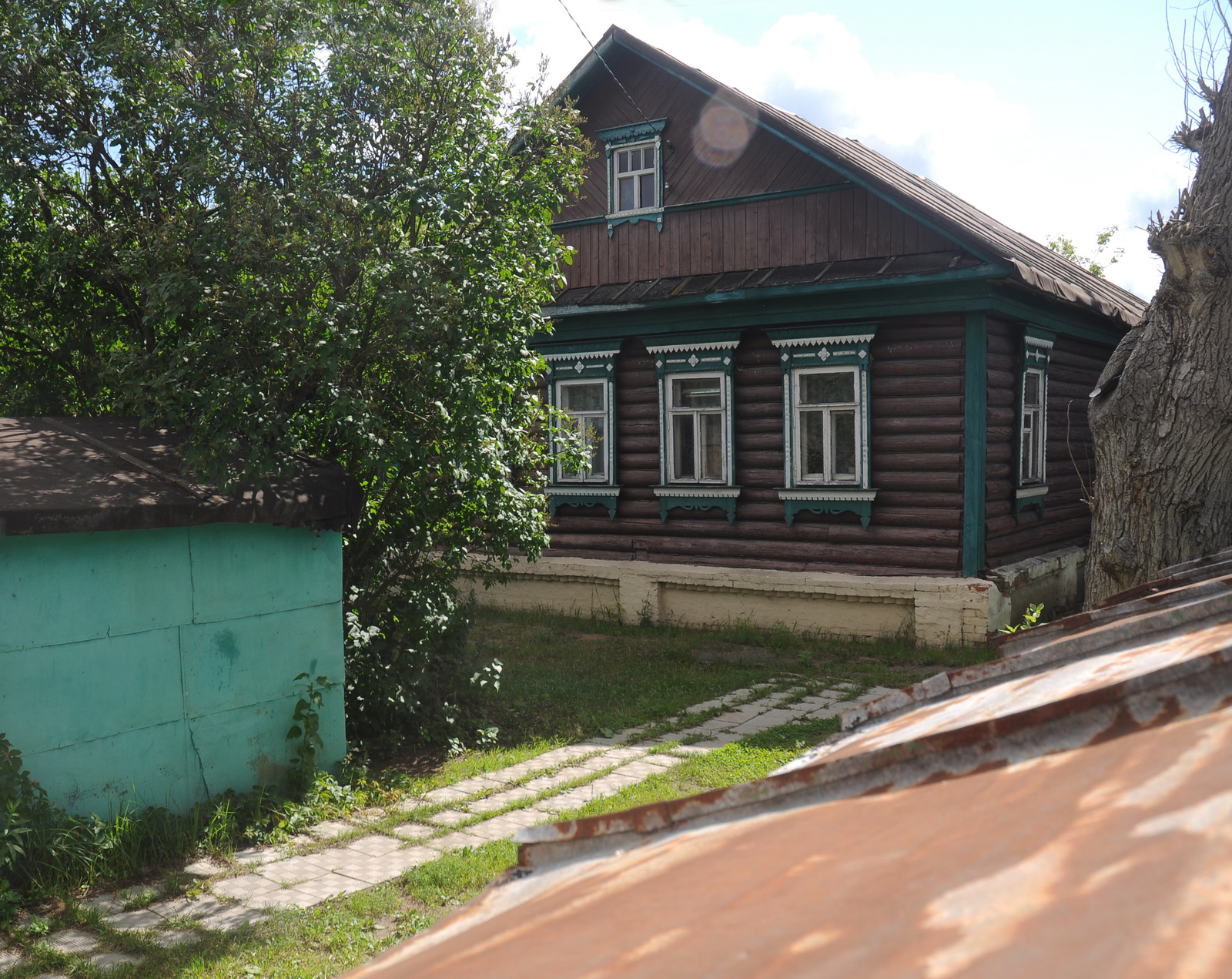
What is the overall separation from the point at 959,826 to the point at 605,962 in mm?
344

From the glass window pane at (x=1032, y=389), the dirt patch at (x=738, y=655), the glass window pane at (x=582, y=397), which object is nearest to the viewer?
the dirt patch at (x=738, y=655)

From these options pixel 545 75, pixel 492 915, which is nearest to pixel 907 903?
pixel 492 915

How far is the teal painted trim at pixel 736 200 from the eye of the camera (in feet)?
36.6

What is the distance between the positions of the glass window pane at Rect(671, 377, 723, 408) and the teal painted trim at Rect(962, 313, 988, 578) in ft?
9.54

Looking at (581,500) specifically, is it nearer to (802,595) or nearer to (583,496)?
(583,496)

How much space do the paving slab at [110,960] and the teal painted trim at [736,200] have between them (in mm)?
9977

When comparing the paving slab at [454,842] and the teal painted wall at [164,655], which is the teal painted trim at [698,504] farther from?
the paving slab at [454,842]

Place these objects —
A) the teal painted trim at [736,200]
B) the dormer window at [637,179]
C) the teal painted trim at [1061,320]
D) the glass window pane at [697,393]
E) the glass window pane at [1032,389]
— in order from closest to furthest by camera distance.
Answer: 1. the teal painted trim at [1061,320]
2. the teal painted trim at [736,200]
3. the glass window pane at [1032,389]
4. the glass window pane at [697,393]
5. the dormer window at [637,179]

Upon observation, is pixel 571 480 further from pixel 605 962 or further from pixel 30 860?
pixel 605 962

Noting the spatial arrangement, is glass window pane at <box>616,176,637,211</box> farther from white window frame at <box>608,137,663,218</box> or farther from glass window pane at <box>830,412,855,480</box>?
glass window pane at <box>830,412,855,480</box>

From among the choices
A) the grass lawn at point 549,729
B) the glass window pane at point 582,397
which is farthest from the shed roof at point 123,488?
the glass window pane at point 582,397

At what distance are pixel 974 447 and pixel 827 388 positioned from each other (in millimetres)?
1774

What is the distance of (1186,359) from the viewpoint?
503 centimetres

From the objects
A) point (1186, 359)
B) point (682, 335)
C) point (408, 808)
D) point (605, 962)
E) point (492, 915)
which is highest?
point (682, 335)
